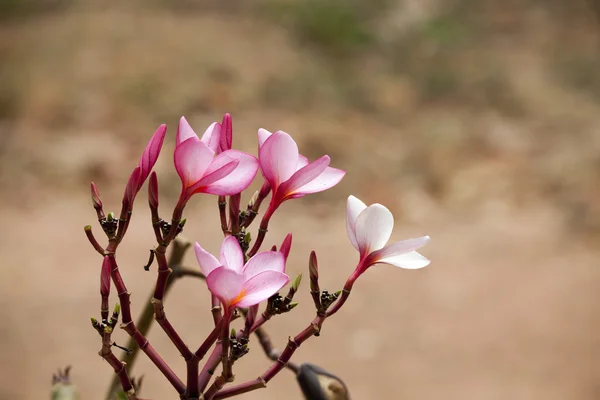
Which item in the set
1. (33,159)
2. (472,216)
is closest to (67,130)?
(33,159)

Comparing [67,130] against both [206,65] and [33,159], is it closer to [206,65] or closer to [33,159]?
[33,159]

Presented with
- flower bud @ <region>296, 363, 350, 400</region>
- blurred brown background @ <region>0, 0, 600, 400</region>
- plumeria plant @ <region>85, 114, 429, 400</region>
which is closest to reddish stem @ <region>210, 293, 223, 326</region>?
plumeria plant @ <region>85, 114, 429, 400</region>

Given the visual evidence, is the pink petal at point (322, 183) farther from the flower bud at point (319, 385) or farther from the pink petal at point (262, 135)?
the flower bud at point (319, 385)

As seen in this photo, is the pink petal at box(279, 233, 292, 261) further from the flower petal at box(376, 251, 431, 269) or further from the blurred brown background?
the blurred brown background

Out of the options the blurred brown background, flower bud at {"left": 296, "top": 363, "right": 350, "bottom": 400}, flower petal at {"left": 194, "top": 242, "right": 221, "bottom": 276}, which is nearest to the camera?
flower petal at {"left": 194, "top": 242, "right": 221, "bottom": 276}

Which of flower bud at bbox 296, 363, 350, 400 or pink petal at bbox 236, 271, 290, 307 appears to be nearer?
pink petal at bbox 236, 271, 290, 307

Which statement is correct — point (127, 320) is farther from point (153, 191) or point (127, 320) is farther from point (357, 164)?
point (357, 164)

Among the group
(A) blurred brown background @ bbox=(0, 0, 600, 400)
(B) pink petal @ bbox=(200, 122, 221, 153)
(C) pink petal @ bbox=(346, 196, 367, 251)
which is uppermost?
(A) blurred brown background @ bbox=(0, 0, 600, 400)
